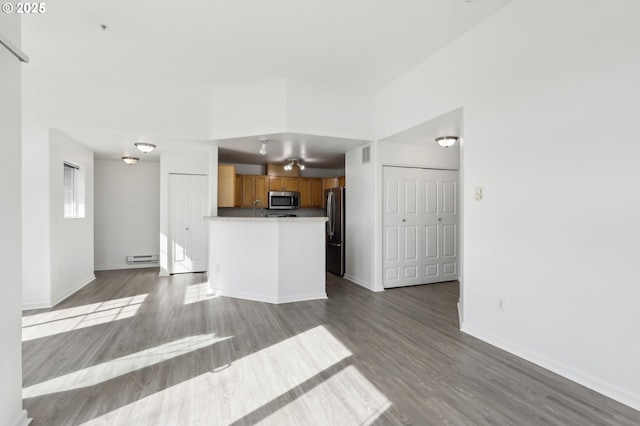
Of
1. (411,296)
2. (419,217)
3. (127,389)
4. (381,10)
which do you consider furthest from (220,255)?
(381,10)

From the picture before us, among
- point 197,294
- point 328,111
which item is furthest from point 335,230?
point 197,294

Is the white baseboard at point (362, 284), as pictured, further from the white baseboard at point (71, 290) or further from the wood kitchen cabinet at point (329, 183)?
the white baseboard at point (71, 290)

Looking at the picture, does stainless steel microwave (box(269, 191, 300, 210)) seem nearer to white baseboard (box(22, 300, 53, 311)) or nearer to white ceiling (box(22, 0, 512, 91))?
white ceiling (box(22, 0, 512, 91))

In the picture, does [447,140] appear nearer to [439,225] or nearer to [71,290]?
[439,225]

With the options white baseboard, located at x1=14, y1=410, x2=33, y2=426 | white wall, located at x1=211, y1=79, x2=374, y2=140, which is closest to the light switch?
white wall, located at x1=211, y1=79, x2=374, y2=140

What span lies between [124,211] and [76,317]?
3.79 m

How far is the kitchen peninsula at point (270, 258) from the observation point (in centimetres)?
451

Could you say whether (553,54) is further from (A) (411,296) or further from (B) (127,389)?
(B) (127,389)

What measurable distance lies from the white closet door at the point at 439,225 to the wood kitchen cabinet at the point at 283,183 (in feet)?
11.0

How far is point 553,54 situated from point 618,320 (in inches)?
83.1

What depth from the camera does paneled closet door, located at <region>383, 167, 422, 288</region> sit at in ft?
17.3

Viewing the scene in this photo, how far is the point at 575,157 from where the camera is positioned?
2436 millimetres

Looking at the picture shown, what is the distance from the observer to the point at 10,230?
5.96 ft

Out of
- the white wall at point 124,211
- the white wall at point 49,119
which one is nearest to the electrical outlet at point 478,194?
the white wall at point 49,119
